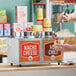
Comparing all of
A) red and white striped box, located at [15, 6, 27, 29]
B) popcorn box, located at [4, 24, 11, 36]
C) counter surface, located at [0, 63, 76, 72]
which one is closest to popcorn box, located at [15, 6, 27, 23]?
red and white striped box, located at [15, 6, 27, 29]

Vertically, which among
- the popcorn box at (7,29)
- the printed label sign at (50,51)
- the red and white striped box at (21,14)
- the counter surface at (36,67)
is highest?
the red and white striped box at (21,14)

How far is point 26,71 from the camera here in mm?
2225

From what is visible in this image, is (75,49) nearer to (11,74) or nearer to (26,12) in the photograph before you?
(11,74)

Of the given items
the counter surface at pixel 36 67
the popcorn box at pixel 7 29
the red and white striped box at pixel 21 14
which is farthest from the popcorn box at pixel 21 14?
the counter surface at pixel 36 67

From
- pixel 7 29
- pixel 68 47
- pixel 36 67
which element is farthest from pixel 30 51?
pixel 7 29

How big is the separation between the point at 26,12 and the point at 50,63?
3356mm

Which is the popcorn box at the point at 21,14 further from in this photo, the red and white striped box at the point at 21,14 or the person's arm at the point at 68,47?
the person's arm at the point at 68,47

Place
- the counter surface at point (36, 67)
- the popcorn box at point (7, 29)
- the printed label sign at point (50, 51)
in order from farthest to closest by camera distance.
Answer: the popcorn box at point (7, 29)
the printed label sign at point (50, 51)
the counter surface at point (36, 67)

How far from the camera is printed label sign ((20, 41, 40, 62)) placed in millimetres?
2273

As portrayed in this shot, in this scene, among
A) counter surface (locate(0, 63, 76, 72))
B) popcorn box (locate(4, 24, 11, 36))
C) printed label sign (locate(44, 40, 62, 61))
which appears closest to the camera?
counter surface (locate(0, 63, 76, 72))

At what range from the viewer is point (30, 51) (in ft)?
7.51

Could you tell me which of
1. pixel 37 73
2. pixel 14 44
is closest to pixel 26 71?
pixel 37 73

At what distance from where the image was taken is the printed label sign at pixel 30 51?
2.27m

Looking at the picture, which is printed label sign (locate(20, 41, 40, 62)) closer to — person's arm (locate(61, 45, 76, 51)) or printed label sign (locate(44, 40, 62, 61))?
printed label sign (locate(44, 40, 62, 61))
